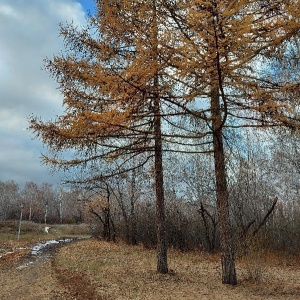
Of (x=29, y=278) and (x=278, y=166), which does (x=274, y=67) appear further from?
(x=278, y=166)

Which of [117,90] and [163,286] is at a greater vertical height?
[117,90]

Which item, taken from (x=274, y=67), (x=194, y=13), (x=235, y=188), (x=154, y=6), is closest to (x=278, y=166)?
(x=235, y=188)

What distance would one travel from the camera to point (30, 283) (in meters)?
9.09

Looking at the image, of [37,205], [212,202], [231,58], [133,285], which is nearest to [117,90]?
[231,58]

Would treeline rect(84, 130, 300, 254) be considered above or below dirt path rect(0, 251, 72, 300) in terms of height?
above

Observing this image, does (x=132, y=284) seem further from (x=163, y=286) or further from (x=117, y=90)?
(x=117, y=90)

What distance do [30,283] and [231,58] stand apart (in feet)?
24.5

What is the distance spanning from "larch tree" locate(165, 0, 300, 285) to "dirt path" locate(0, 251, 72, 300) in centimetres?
397

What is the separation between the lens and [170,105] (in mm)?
7777

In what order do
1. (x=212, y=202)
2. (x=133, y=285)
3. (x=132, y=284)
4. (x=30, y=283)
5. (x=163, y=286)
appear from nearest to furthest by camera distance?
(x=163, y=286) → (x=133, y=285) → (x=132, y=284) → (x=30, y=283) → (x=212, y=202)

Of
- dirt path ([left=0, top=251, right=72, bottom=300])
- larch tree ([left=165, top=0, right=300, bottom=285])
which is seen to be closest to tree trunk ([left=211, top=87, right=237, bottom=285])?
larch tree ([left=165, top=0, right=300, bottom=285])

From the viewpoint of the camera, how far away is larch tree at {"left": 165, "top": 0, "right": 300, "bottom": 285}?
5.11 m

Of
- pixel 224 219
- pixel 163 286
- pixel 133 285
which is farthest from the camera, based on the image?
pixel 133 285

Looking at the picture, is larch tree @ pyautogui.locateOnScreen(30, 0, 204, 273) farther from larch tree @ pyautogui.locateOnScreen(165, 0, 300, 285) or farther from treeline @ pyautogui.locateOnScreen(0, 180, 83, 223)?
treeline @ pyautogui.locateOnScreen(0, 180, 83, 223)
